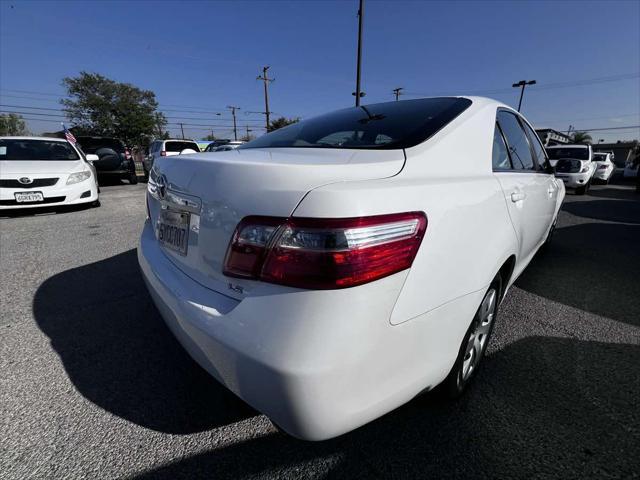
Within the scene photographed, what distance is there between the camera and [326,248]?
36.4 inches

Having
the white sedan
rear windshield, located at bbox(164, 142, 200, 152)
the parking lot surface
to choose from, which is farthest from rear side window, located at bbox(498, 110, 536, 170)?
rear windshield, located at bbox(164, 142, 200, 152)

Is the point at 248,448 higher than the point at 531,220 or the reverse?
the reverse

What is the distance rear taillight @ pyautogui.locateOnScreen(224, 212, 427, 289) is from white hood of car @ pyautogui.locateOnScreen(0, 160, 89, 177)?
20.6 feet

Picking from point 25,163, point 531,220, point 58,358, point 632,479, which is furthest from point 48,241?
point 632,479

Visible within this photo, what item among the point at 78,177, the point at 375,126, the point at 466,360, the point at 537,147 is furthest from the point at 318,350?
the point at 78,177

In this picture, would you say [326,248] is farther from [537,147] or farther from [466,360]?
[537,147]

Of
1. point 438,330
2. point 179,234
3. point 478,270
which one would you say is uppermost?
point 179,234

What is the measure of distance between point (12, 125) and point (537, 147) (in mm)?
73206

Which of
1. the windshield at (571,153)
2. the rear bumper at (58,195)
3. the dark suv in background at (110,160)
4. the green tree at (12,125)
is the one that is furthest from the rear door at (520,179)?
the green tree at (12,125)

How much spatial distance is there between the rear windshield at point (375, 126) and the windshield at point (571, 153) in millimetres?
12691

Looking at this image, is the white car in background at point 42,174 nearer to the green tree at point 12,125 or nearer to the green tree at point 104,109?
the green tree at point 104,109

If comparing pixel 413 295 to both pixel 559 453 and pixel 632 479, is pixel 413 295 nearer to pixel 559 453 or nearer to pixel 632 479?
pixel 559 453

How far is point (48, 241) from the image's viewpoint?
421 centimetres

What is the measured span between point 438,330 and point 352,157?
2.36 ft
